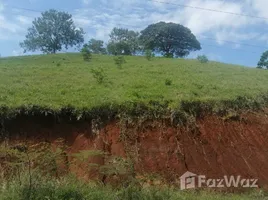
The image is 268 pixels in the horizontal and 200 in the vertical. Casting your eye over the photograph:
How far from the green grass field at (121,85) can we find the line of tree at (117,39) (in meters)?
16.0

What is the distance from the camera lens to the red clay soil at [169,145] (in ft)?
36.8

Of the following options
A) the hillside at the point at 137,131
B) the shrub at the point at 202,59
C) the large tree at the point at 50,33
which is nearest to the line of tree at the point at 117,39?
the large tree at the point at 50,33

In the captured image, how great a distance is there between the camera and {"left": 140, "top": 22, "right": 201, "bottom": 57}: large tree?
129ft

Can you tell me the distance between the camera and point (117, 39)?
40.4 meters

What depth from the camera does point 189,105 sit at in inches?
498

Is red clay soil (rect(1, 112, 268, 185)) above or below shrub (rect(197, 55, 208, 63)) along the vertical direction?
below

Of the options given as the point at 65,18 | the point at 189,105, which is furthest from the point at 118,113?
the point at 65,18

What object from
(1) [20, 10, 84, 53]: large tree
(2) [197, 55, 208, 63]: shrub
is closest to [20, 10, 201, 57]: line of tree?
(1) [20, 10, 84, 53]: large tree

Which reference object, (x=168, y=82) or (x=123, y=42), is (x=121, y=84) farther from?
(x=123, y=42)

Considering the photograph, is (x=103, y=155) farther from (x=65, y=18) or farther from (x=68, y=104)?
(x=65, y=18)

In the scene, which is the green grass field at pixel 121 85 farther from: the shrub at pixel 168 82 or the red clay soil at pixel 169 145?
the red clay soil at pixel 169 145

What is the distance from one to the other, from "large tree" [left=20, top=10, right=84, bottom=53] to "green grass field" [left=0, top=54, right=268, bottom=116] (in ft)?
55.1

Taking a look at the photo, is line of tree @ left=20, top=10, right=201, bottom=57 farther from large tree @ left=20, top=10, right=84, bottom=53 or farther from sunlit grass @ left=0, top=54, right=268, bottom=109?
sunlit grass @ left=0, top=54, right=268, bottom=109

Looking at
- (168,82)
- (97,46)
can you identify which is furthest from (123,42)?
(168,82)
